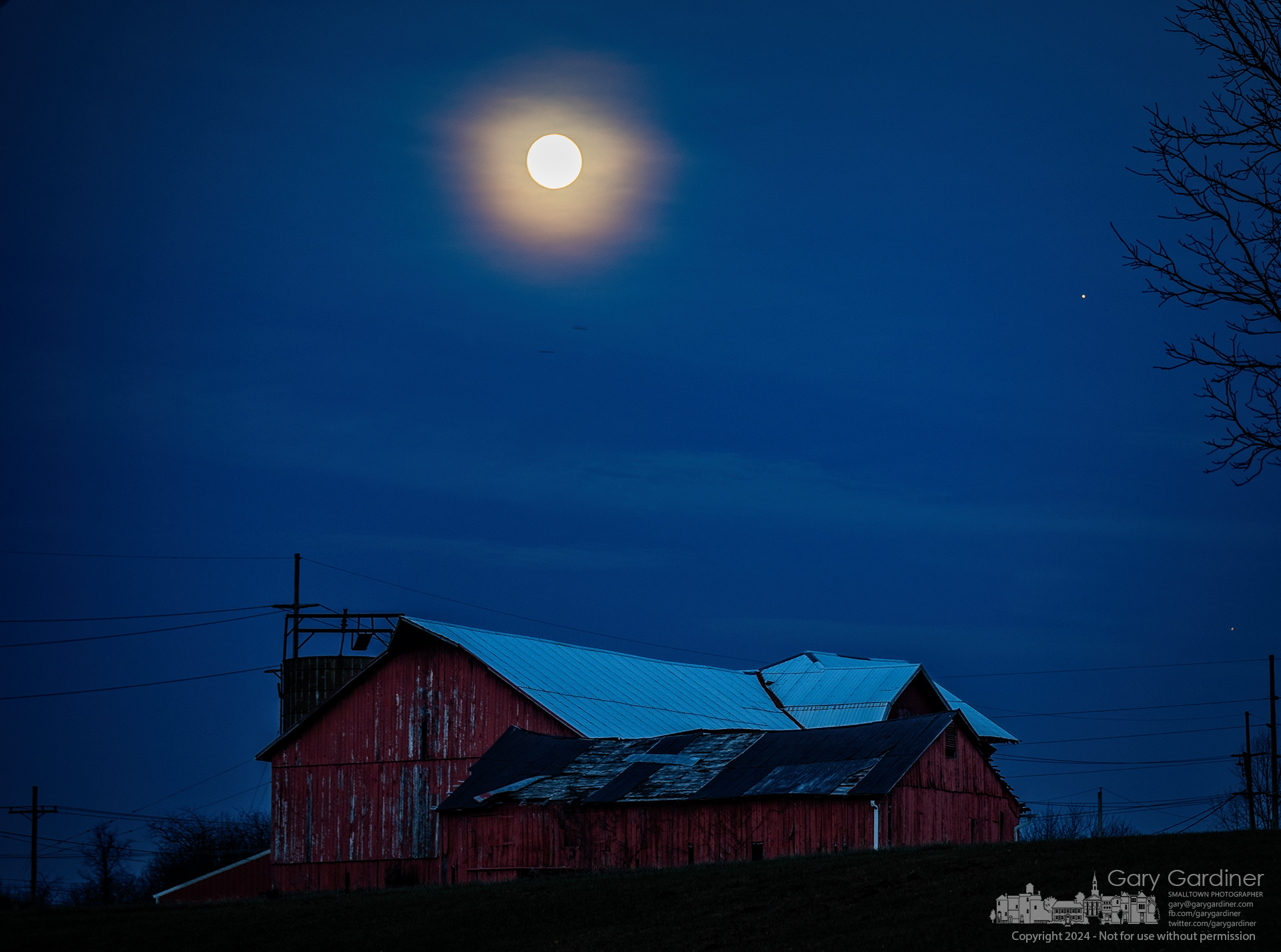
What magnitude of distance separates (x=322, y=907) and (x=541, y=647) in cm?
1987

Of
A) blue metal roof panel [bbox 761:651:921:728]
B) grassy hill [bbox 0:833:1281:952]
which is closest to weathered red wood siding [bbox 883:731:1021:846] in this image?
grassy hill [bbox 0:833:1281:952]

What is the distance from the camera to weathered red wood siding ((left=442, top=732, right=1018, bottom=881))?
33.6 metres

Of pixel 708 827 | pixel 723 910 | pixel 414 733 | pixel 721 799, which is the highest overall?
pixel 414 733

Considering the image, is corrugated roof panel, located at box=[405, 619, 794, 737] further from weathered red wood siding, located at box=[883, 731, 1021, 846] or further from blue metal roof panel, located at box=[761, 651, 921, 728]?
weathered red wood siding, located at box=[883, 731, 1021, 846]

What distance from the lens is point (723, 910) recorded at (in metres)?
23.2

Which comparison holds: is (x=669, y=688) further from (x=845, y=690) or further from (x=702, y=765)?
(x=702, y=765)

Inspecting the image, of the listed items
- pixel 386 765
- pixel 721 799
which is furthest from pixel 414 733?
pixel 721 799

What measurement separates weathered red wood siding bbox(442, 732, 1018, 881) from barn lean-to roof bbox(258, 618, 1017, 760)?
5647 millimetres

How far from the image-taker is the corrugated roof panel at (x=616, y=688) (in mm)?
43969

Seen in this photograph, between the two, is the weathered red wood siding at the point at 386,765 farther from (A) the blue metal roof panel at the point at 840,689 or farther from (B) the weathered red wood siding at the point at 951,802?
(A) the blue metal roof panel at the point at 840,689

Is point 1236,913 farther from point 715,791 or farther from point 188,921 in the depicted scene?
point 188,921

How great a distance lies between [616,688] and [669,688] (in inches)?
165

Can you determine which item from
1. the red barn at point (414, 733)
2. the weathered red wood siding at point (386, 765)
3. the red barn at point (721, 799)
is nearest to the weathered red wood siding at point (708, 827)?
the red barn at point (721, 799)

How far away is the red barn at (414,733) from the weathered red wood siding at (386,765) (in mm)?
41
